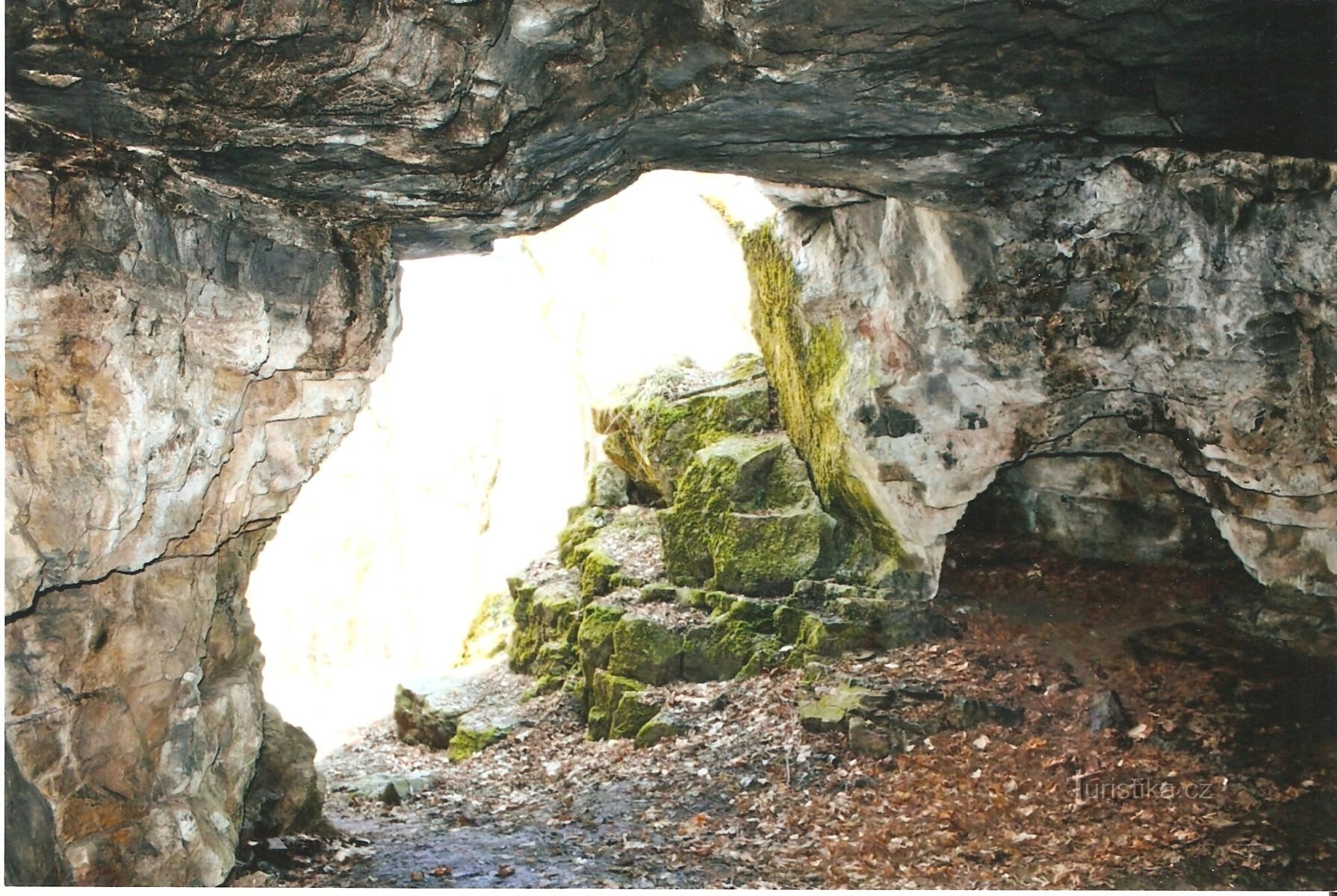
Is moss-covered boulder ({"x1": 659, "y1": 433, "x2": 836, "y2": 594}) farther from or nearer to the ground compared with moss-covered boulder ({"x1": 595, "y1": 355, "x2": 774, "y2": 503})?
nearer to the ground

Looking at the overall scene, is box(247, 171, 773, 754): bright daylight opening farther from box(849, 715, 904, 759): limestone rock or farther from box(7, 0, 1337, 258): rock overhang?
box(7, 0, 1337, 258): rock overhang

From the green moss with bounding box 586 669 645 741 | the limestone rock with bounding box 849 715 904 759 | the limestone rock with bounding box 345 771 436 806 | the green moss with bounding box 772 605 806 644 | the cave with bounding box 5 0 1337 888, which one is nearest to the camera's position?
the cave with bounding box 5 0 1337 888

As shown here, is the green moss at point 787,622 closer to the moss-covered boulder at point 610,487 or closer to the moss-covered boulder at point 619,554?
the moss-covered boulder at point 619,554

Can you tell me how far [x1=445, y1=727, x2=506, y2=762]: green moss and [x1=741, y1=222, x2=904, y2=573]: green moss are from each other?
550 cm

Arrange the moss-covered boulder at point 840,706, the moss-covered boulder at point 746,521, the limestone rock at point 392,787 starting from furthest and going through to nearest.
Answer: the moss-covered boulder at point 746,521 < the limestone rock at point 392,787 < the moss-covered boulder at point 840,706

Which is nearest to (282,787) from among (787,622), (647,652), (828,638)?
(647,652)

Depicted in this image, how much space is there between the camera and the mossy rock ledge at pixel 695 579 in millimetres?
12547

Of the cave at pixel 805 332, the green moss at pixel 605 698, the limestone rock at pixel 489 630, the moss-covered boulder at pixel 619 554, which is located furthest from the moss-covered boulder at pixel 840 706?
the limestone rock at pixel 489 630

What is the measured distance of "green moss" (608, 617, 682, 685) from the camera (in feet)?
42.8

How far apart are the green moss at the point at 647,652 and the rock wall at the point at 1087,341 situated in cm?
299

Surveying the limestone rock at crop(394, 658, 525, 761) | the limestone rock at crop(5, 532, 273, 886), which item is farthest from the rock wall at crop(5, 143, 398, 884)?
the limestone rock at crop(394, 658, 525, 761)

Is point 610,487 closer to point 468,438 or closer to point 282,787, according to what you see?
point 282,787

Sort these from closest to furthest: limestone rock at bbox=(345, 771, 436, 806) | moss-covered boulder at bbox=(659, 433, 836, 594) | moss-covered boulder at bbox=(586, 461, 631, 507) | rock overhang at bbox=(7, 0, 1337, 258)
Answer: rock overhang at bbox=(7, 0, 1337, 258) < limestone rock at bbox=(345, 771, 436, 806) < moss-covered boulder at bbox=(659, 433, 836, 594) < moss-covered boulder at bbox=(586, 461, 631, 507)

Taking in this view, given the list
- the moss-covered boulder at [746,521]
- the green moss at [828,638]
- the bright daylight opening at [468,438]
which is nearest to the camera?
the green moss at [828,638]
